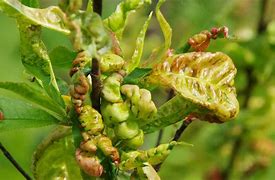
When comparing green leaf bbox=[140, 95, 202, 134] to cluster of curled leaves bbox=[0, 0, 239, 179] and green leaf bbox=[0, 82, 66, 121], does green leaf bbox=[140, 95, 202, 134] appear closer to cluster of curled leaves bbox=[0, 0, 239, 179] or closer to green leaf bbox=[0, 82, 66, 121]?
cluster of curled leaves bbox=[0, 0, 239, 179]

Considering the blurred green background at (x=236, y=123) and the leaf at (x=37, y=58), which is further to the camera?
the blurred green background at (x=236, y=123)

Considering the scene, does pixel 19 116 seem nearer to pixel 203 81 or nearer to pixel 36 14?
pixel 36 14

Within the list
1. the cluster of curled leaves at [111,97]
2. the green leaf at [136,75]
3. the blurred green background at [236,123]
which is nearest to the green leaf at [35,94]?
the cluster of curled leaves at [111,97]

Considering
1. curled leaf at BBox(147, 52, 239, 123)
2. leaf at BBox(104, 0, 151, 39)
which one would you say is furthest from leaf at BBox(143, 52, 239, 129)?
leaf at BBox(104, 0, 151, 39)

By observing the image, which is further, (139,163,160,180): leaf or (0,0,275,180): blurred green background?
(0,0,275,180): blurred green background

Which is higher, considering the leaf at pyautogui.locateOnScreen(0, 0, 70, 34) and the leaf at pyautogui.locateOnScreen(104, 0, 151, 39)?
the leaf at pyautogui.locateOnScreen(0, 0, 70, 34)

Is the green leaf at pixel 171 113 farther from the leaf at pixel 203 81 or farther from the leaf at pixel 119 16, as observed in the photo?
the leaf at pixel 119 16

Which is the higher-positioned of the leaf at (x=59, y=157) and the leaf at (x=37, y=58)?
the leaf at (x=37, y=58)
